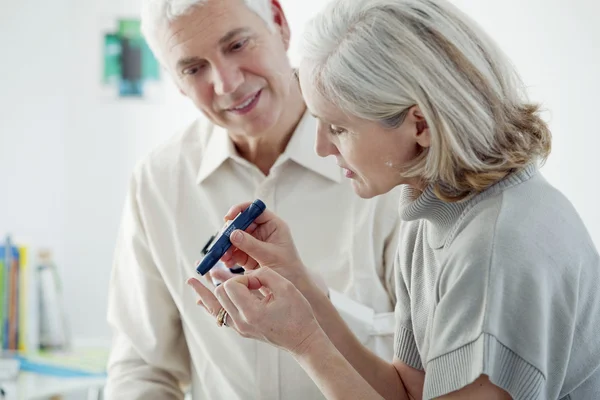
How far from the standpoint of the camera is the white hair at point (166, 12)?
1.58 meters

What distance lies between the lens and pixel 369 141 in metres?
1.15

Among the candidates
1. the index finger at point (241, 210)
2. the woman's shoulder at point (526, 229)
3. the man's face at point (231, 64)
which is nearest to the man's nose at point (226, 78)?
the man's face at point (231, 64)

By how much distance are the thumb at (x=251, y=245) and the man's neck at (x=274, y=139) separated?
411mm

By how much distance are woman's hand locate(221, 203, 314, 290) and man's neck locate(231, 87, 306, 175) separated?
0.35 meters

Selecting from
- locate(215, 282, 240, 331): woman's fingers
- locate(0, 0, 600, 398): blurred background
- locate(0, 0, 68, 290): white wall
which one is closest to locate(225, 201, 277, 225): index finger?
locate(215, 282, 240, 331): woman's fingers

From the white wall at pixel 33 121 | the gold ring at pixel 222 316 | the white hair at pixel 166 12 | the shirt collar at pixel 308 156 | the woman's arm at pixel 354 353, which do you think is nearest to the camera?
the gold ring at pixel 222 316

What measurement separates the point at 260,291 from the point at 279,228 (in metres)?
0.19

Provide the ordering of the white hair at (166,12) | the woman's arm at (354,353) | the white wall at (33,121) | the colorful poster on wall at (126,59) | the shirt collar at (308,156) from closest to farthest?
1. the woman's arm at (354,353)
2. the white hair at (166,12)
3. the shirt collar at (308,156)
4. the white wall at (33,121)
5. the colorful poster on wall at (126,59)

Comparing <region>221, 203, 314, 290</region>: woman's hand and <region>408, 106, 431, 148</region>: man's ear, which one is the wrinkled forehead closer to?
<region>221, 203, 314, 290</region>: woman's hand

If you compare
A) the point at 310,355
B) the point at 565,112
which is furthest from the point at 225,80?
the point at 565,112

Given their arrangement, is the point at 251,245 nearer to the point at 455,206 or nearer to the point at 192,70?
the point at 455,206

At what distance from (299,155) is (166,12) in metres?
0.40

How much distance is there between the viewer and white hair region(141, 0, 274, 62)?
1.58m

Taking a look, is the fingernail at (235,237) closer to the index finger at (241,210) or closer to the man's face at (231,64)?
the index finger at (241,210)
